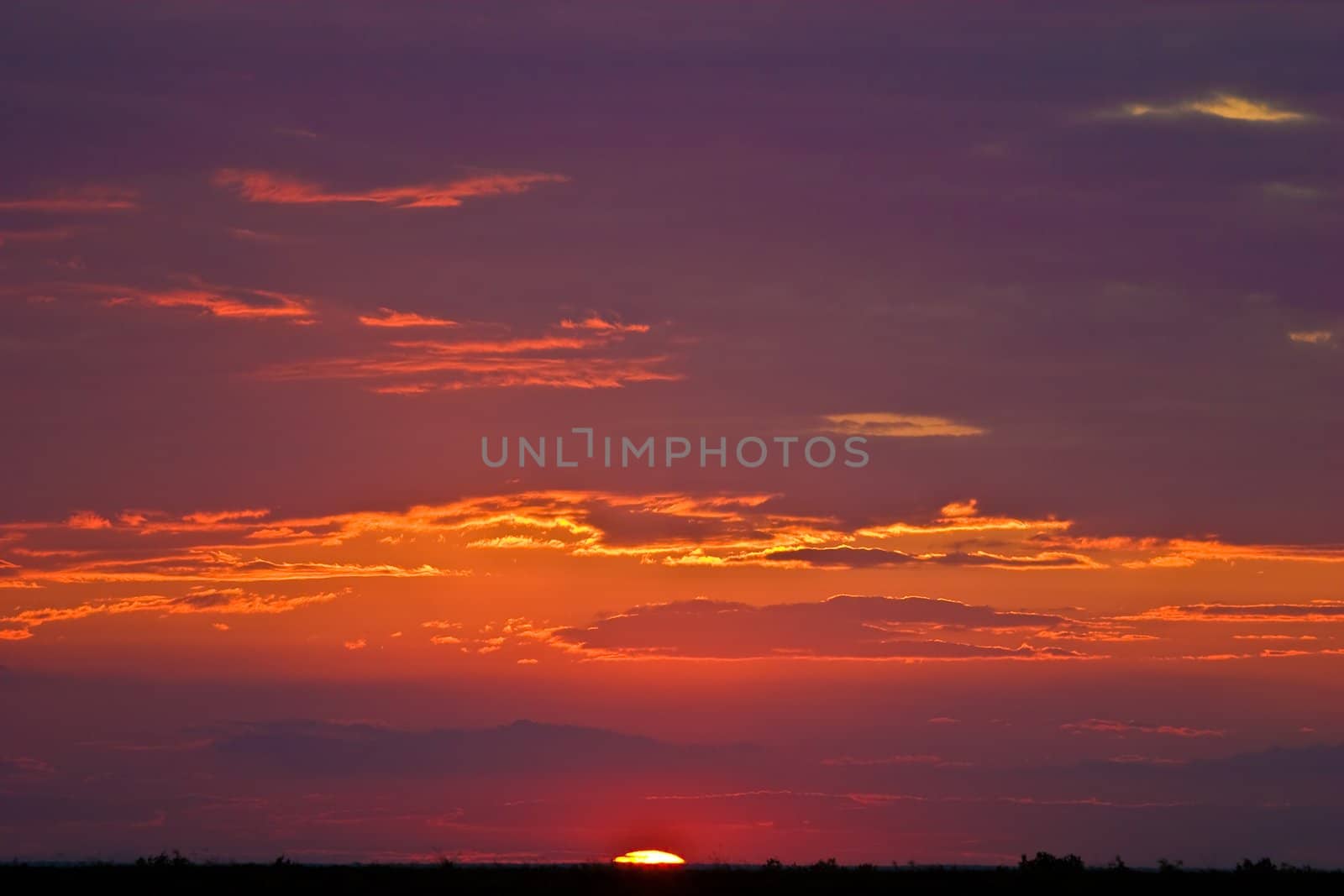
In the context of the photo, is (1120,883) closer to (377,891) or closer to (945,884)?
(945,884)

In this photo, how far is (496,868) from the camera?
78438 mm

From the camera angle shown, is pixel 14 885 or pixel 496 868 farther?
pixel 496 868

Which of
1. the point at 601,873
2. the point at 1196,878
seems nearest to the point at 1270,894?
the point at 1196,878

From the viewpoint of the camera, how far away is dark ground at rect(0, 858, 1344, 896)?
73562 mm

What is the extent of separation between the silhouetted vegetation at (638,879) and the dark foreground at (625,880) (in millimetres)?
61

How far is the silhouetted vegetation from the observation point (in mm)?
73500

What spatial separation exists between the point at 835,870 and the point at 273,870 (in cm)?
2303

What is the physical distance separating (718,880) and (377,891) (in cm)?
1348

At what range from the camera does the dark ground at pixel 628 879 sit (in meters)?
73.6

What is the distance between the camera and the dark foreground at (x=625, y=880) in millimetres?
73562

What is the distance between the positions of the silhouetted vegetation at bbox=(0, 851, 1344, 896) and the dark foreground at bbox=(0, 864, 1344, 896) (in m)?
0.06

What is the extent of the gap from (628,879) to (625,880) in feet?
0.92

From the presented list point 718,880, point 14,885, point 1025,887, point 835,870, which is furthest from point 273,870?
point 1025,887

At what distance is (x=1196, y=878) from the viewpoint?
255ft
